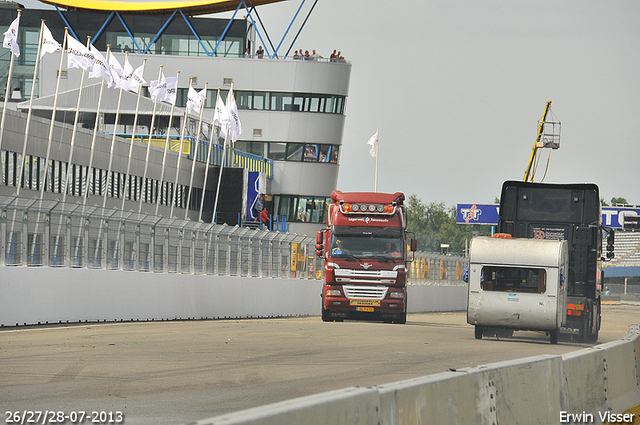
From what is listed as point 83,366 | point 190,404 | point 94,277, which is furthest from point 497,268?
point 190,404

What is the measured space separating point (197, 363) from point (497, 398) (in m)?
6.87

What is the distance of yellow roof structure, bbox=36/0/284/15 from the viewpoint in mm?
71750

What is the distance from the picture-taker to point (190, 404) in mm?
9305

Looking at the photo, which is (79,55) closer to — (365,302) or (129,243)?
(129,243)

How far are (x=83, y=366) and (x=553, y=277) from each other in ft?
38.2

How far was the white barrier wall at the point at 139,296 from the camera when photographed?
19828 millimetres

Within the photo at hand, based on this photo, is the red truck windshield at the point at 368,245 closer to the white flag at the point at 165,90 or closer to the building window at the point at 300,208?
the white flag at the point at 165,90

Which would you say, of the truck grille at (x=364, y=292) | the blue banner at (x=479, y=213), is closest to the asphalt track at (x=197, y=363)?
the truck grille at (x=364, y=292)

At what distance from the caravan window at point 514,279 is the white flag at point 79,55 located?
2223 centimetres

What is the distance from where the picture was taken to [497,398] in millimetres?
7242

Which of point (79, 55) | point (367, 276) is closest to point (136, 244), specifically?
point (367, 276)

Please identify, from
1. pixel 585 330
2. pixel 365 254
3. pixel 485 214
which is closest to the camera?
pixel 585 330

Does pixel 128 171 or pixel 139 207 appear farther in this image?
pixel 139 207

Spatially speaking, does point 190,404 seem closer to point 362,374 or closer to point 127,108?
point 362,374
